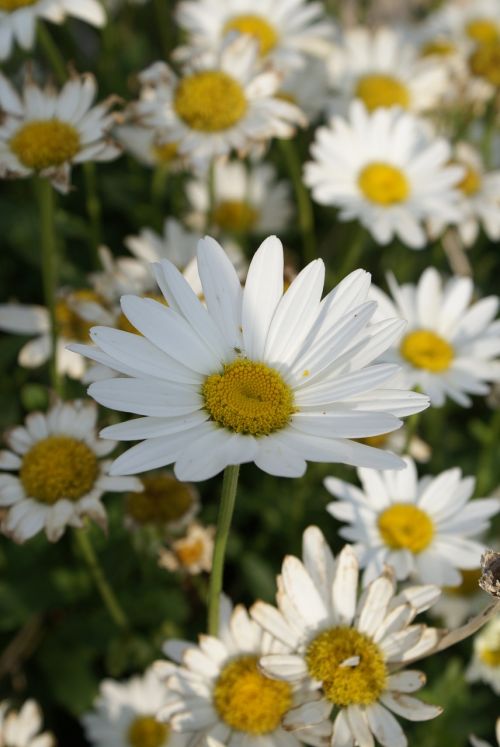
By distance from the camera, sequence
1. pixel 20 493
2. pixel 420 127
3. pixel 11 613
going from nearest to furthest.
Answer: pixel 20 493
pixel 11 613
pixel 420 127

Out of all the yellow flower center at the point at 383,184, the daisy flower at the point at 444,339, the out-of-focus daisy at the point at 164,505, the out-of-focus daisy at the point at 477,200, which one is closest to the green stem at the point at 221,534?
the out-of-focus daisy at the point at 164,505

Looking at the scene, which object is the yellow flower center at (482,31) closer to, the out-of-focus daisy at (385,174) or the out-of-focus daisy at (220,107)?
the out-of-focus daisy at (385,174)

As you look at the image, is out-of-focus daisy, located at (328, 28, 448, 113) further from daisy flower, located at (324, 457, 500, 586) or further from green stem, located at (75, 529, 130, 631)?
green stem, located at (75, 529, 130, 631)

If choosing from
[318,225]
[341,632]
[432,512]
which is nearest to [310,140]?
[318,225]

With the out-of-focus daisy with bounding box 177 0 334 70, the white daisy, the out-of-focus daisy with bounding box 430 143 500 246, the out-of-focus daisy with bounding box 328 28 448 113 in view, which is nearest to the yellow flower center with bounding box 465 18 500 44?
the out-of-focus daisy with bounding box 328 28 448 113

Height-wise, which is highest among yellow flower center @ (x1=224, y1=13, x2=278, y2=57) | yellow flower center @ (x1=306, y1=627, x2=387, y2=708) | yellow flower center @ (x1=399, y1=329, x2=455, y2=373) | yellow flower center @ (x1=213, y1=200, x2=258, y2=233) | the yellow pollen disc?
yellow flower center @ (x1=224, y1=13, x2=278, y2=57)

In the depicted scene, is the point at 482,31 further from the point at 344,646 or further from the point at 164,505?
the point at 344,646

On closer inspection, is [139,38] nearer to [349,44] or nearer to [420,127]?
[349,44]
